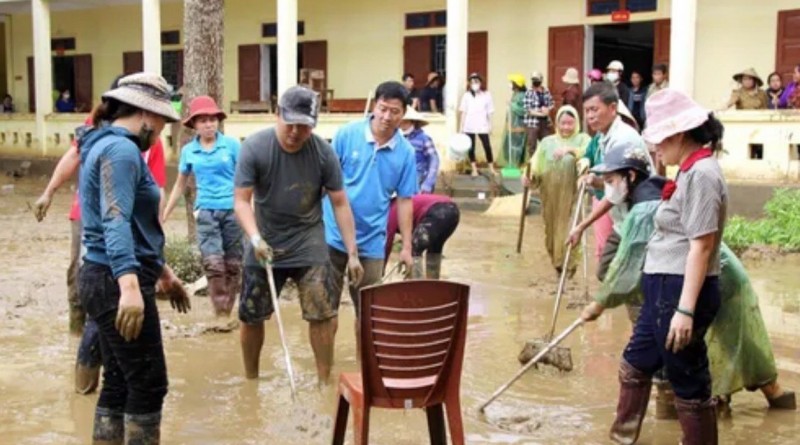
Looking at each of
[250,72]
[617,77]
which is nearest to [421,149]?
[617,77]

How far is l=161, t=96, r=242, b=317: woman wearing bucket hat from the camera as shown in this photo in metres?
7.34

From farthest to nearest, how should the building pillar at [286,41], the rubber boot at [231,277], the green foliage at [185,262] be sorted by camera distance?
1. the building pillar at [286,41]
2. the green foliage at [185,262]
3. the rubber boot at [231,277]

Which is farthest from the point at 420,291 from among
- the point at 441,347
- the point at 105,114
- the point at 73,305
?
the point at 73,305

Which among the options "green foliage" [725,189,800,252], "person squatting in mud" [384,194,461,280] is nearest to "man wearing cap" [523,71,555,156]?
"green foliage" [725,189,800,252]

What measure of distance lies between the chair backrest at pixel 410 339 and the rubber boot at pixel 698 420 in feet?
3.18

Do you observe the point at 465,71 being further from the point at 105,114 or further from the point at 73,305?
the point at 105,114

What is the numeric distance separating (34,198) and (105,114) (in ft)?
51.8

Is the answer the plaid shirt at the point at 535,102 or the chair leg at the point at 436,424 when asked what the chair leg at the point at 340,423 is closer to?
the chair leg at the point at 436,424

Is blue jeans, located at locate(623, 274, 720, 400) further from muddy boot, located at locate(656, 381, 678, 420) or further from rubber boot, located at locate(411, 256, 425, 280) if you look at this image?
A: rubber boot, located at locate(411, 256, 425, 280)

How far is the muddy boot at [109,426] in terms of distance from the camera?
13.7 ft

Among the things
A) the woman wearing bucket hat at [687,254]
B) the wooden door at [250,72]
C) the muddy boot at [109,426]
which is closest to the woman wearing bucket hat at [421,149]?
the woman wearing bucket hat at [687,254]

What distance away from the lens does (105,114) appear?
158 inches

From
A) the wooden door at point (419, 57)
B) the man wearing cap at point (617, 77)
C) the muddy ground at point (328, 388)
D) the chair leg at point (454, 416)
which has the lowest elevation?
the muddy ground at point (328, 388)

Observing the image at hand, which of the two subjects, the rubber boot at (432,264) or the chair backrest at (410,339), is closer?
the chair backrest at (410,339)
